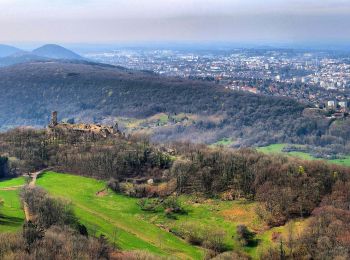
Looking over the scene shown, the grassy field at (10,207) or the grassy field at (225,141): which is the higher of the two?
the grassy field at (10,207)

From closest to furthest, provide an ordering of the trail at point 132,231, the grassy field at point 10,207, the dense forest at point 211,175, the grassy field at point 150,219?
the grassy field at point 10,207, the trail at point 132,231, the dense forest at point 211,175, the grassy field at point 150,219

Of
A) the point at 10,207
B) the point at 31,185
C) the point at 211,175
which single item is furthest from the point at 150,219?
the point at 31,185

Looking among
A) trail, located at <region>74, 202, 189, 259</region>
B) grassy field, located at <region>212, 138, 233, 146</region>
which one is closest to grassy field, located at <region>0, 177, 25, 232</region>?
trail, located at <region>74, 202, 189, 259</region>

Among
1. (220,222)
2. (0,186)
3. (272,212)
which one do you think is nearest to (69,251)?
(220,222)

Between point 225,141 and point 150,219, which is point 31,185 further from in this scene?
point 225,141

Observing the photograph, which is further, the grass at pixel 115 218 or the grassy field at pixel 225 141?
the grassy field at pixel 225 141

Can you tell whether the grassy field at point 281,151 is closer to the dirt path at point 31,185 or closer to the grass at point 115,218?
the grass at point 115,218

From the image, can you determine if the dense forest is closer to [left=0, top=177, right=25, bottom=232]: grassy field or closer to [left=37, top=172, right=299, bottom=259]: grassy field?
[left=37, top=172, right=299, bottom=259]: grassy field

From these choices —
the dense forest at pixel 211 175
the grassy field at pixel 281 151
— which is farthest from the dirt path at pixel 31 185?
the grassy field at pixel 281 151
